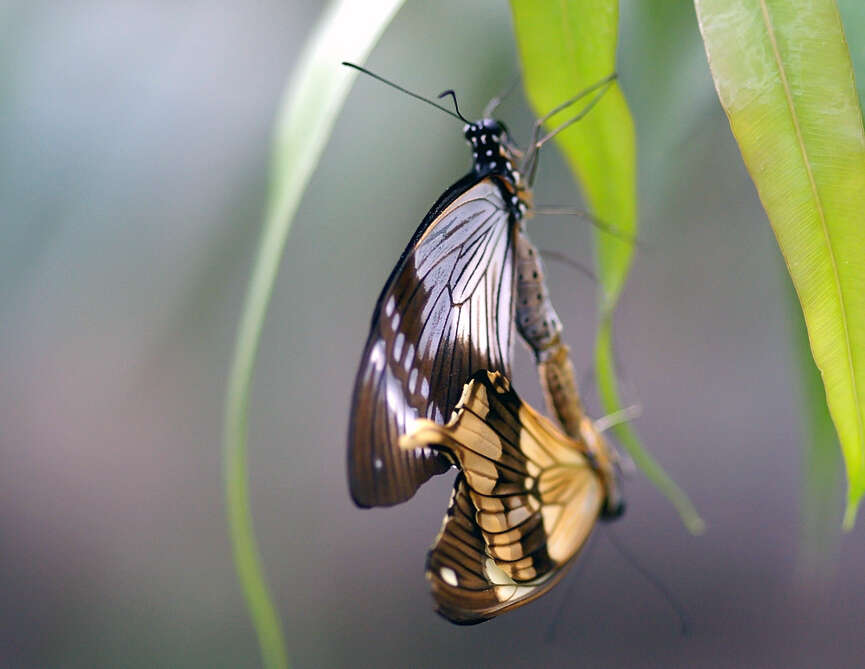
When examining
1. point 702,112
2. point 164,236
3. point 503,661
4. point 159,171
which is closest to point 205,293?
point 164,236

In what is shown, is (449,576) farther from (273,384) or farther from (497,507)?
(273,384)

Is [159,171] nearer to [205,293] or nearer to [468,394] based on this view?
[205,293]

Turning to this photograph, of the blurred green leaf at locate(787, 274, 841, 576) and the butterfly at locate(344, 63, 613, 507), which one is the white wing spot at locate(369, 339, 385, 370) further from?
the blurred green leaf at locate(787, 274, 841, 576)

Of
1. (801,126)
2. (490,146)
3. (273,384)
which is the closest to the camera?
(801,126)

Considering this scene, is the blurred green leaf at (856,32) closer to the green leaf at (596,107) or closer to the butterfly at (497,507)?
the green leaf at (596,107)

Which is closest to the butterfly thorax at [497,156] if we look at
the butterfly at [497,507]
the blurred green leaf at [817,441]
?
the butterfly at [497,507]

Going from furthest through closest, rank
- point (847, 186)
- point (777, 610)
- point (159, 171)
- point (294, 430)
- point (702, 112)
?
point (294, 430) → point (777, 610) → point (159, 171) → point (702, 112) → point (847, 186)

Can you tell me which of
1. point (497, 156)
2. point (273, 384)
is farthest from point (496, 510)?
point (273, 384)
